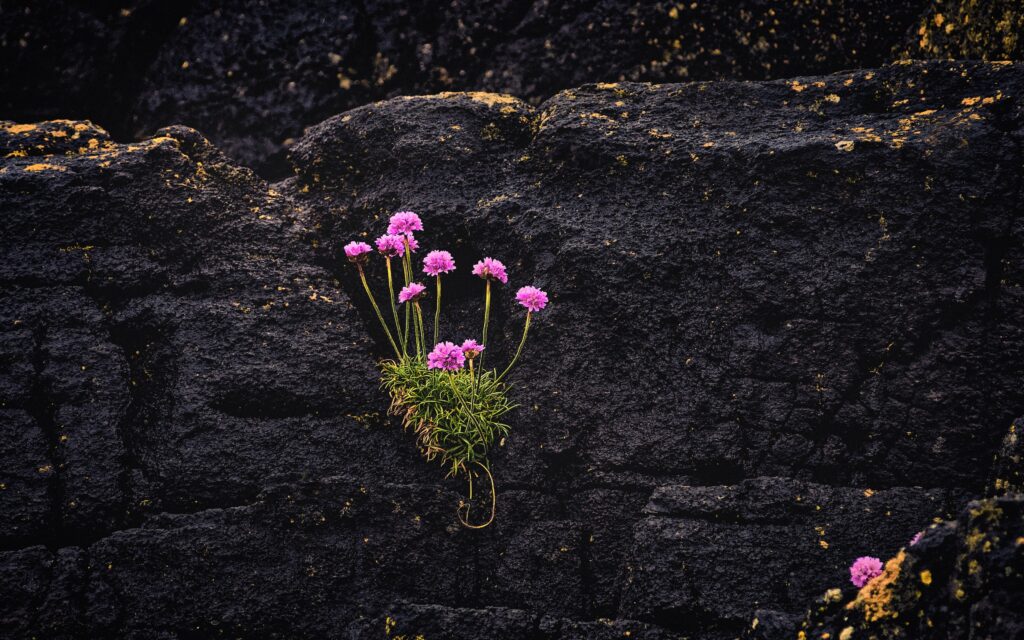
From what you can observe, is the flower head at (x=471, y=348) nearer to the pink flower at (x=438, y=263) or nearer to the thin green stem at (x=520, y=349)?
the thin green stem at (x=520, y=349)

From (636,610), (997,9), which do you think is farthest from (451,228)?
(997,9)

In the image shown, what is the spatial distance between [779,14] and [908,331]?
3056 mm

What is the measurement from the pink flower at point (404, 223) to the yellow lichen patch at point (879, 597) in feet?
10.7

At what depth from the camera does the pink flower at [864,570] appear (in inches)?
142

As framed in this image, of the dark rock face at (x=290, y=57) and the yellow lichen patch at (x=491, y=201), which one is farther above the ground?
the dark rock face at (x=290, y=57)

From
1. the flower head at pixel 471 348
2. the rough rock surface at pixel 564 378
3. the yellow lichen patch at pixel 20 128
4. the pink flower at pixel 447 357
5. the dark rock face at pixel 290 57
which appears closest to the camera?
the rough rock surface at pixel 564 378

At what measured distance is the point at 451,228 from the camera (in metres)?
5.07

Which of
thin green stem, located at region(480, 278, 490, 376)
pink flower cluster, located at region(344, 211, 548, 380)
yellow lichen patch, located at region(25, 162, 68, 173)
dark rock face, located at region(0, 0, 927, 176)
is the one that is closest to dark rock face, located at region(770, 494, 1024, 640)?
pink flower cluster, located at region(344, 211, 548, 380)

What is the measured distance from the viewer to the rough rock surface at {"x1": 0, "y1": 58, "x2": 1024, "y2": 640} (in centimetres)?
393

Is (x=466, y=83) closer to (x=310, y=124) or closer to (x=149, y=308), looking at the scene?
(x=310, y=124)

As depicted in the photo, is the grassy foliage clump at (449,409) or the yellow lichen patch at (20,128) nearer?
the grassy foliage clump at (449,409)

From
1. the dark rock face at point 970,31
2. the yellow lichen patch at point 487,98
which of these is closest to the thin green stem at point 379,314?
the yellow lichen patch at point 487,98

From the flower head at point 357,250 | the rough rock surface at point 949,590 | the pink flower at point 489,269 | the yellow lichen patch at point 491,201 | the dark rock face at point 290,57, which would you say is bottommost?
the rough rock surface at point 949,590

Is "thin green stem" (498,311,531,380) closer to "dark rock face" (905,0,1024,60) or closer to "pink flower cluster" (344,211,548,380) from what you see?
"pink flower cluster" (344,211,548,380)
